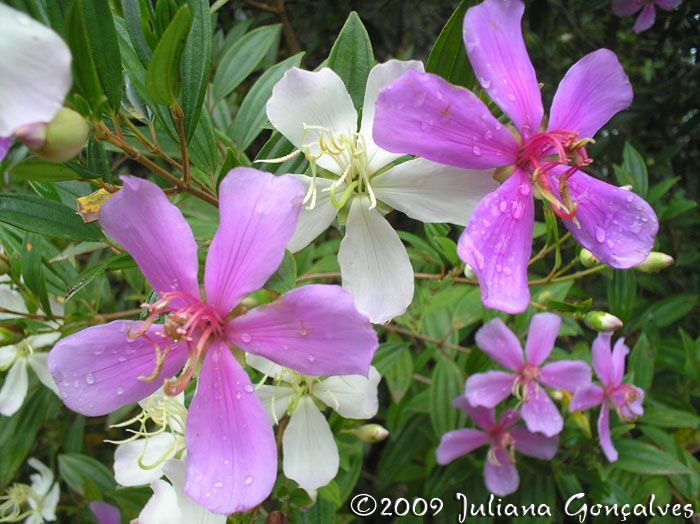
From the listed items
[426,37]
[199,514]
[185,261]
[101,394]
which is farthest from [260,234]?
[426,37]

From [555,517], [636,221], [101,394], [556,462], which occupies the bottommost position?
[555,517]

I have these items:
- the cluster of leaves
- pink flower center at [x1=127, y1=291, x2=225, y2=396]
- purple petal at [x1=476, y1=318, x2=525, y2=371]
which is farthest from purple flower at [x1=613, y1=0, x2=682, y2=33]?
pink flower center at [x1=127, y1=291, x2=225, y2=396]

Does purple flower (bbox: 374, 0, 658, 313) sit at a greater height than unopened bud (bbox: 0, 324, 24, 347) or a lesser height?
greater

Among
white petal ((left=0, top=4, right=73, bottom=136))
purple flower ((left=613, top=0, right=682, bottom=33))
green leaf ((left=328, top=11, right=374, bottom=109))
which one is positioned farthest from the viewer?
purple flower ((left=613, top=0, right=682, bottom=33))

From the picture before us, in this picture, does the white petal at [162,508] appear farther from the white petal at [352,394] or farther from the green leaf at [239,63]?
the green leaf at [239,63]

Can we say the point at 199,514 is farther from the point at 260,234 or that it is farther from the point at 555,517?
the point at 555,517

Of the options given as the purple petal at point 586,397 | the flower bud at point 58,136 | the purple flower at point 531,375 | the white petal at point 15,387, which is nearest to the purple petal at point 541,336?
the purple flower at point 531,375

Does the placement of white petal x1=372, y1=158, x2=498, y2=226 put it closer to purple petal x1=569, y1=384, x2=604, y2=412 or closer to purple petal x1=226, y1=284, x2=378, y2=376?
purple petal x1=226, y1=284, x2=378, y2=376
